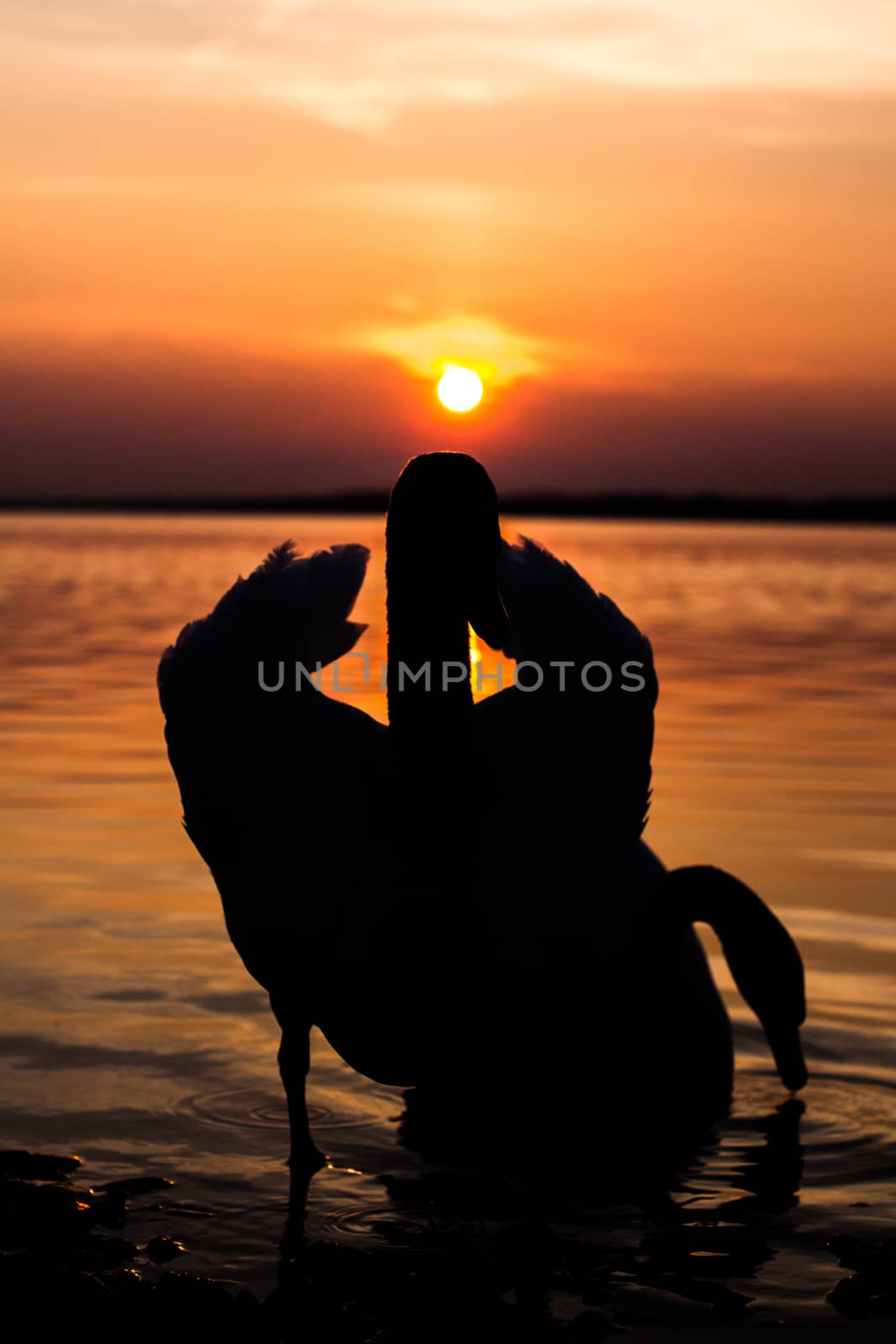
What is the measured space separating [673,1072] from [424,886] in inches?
64.3

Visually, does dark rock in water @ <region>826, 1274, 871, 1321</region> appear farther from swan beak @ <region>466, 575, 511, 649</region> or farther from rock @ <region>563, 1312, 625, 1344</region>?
swan beak @ <region>466, 575, 511, 649</region>

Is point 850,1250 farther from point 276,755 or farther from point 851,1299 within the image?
point 276,755

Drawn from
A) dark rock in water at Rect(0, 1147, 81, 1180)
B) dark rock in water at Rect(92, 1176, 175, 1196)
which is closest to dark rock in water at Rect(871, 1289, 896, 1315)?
dark rock in water at Rect(92, 1176, 175, 1196)

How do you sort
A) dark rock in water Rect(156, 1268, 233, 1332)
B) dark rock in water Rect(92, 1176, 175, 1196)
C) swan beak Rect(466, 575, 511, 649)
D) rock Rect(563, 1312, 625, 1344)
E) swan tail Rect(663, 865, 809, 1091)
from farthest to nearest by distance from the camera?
swan tail Rect(663, 865, 809, 1091) → dark rock in water Rect(92, 1176, 175, 1196) → swan beak Rect(466, 575, 511, 649) → rock Rect(563, 1312, 625, 1344) → dark rock in water Rect(156, 1268, 233, 1332)

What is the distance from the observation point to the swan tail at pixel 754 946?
231 inches

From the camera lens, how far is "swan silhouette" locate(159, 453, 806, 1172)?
5484mm

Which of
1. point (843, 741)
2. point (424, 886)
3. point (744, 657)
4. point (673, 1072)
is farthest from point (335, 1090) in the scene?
point (744, 657)

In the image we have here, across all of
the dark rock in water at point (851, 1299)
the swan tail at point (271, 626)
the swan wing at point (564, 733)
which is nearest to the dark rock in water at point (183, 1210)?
the swan wing at point (564, 733)

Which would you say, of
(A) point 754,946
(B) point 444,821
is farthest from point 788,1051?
(B) point 444,821

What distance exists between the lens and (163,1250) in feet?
17.2

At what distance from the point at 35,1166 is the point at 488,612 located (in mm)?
2326

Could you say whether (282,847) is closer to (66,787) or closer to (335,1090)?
(335,1090)

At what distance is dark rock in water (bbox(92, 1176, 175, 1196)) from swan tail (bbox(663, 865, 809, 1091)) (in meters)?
1.86

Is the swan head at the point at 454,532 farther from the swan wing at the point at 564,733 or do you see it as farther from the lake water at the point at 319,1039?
the lake water at the point at 319,1039
